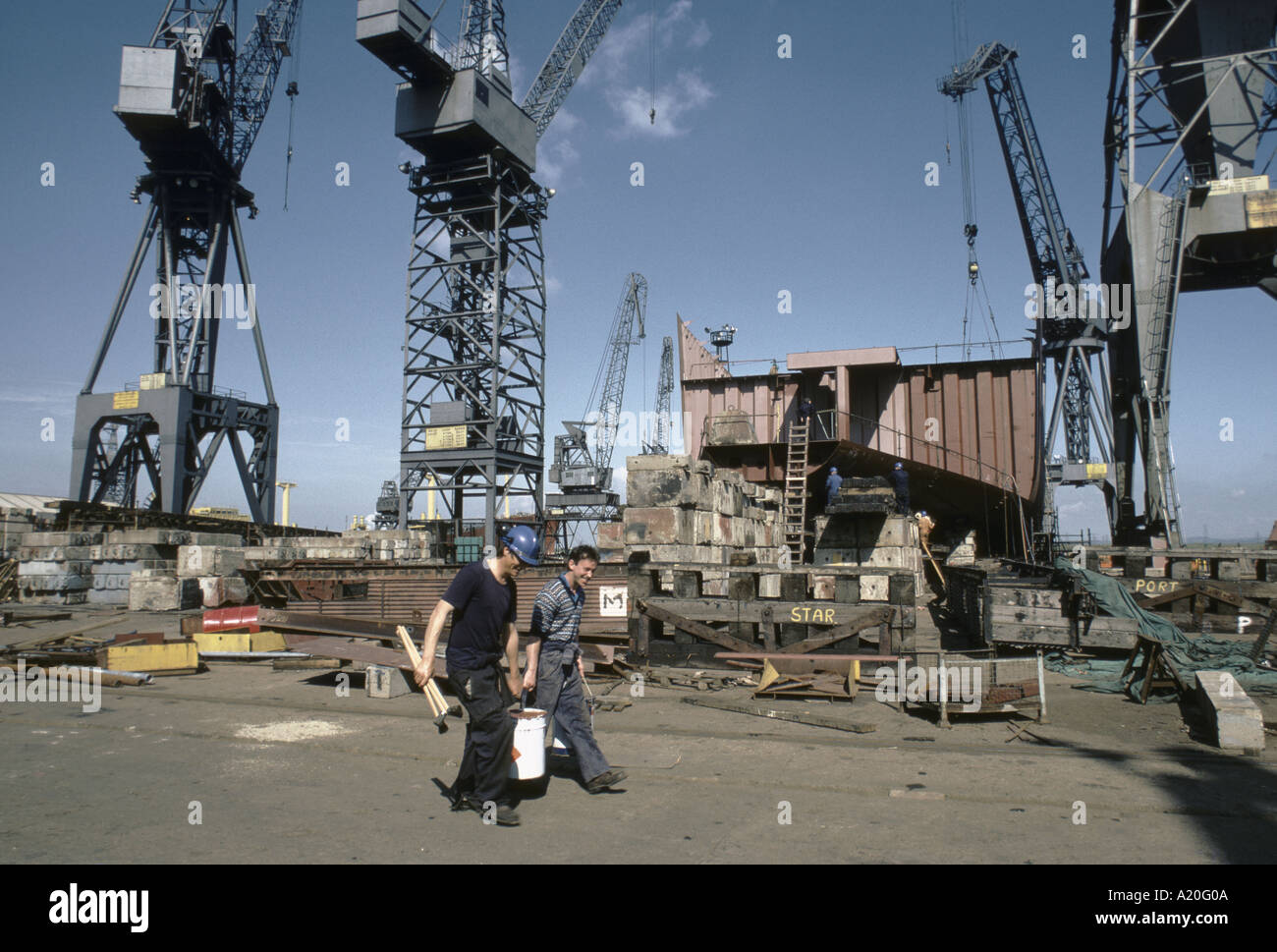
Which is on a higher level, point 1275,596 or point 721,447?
point 721,447

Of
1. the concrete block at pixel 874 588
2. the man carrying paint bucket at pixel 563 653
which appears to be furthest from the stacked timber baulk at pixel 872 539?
the man carrying paint bucket at pixel 563 653

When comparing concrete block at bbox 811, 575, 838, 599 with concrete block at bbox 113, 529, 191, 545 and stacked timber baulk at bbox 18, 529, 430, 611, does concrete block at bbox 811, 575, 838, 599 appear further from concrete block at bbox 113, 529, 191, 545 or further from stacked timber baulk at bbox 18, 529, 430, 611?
concrete block at bbox 113, 529, 191, 545

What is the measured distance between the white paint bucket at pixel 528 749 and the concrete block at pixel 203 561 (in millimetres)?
13289

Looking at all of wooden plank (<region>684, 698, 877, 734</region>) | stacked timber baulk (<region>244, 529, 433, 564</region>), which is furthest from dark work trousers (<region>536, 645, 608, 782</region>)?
stacked timber baulk (<region>244, 529, 433, 564</region>)

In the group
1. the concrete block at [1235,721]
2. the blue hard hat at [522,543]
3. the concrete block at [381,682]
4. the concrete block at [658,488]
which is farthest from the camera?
the concrete block at [658,488]

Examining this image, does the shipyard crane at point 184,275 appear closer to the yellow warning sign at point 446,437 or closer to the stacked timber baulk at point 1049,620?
the yellow warning sign at point 446,437

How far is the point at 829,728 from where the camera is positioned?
269 inches

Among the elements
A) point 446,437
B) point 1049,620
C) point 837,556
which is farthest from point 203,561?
point 446,437

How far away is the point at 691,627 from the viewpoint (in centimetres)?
970

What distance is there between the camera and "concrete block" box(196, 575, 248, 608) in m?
14.4

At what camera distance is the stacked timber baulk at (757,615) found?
356 inches
